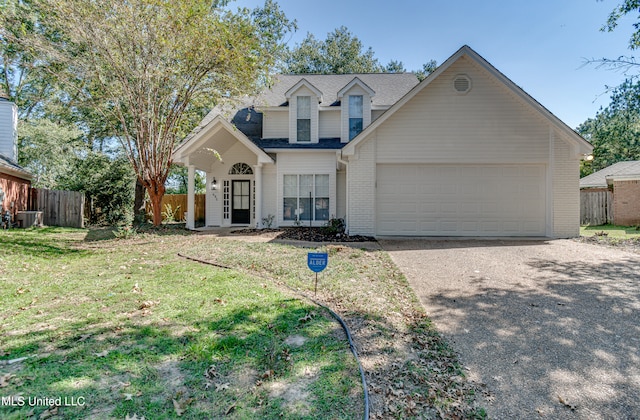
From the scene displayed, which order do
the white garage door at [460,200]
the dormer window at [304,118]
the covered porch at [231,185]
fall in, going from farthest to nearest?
1. the covered porch at [231,185]
2. the dormer window at [304,118]
3. the white garage door at [460,200]

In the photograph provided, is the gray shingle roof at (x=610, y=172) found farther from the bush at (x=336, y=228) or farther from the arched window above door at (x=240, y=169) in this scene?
the arched window above door at (x=240, y=169)

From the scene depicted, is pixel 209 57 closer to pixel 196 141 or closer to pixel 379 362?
pixel 196 141

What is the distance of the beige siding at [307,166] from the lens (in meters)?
13.2

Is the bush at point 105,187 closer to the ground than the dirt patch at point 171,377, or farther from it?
farther from it

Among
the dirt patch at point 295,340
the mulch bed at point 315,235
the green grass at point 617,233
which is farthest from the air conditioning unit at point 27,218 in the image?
the green grass at point 617,233

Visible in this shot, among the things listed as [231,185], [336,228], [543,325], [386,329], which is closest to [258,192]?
[231,185]

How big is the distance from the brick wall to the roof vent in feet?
38.8

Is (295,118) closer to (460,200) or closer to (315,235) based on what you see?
(315,235)

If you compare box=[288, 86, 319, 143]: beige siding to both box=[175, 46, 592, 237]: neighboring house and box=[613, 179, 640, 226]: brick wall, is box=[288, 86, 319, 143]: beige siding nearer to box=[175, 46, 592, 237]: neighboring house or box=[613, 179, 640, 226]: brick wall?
box=[175, 46, 592, 237]: neighboring house

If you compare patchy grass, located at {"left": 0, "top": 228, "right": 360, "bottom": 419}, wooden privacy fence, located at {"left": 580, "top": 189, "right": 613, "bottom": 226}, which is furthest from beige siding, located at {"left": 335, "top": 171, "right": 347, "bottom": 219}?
wooden privacy fence, located at {"left": 580, "top": 189, "right": 613, "bottom": 226}

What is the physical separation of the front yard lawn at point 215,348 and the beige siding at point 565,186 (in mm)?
7783

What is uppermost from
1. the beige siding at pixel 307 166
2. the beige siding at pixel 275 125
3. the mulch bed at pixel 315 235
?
the beige siding at pixel 275 125

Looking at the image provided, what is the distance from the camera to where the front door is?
14.3 meters

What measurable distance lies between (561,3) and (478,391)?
13540 mm
